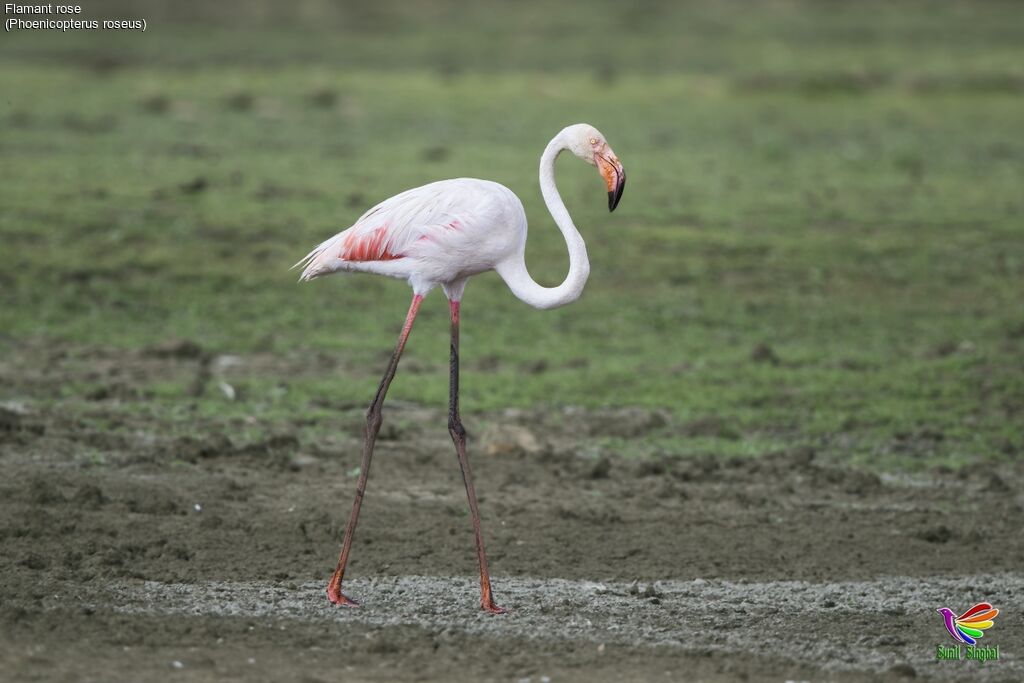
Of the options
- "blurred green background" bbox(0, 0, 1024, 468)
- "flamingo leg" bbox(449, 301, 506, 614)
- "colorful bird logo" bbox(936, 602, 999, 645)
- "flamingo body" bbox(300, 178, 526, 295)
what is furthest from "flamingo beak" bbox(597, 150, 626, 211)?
"blurred green background" bbox(0, 0, 1024, 468)

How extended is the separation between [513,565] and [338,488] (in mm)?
1523

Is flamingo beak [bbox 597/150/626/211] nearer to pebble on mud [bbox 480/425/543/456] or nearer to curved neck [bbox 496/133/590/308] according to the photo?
curved neck [bbox 496/133/590/308]

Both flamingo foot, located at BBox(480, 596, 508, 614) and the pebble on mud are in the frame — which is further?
the pebble on mud

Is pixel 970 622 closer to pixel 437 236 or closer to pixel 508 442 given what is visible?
pixel 437 236

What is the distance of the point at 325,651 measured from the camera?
5734mm

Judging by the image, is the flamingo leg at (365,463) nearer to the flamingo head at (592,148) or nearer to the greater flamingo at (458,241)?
the greater flamingo at (458,241)

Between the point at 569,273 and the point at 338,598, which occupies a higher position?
the point at 569,273

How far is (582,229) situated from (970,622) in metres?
8.79

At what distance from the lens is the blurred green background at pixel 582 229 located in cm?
1012

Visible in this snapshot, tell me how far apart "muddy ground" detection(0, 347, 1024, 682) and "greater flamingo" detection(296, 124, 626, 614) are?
0.66 metres

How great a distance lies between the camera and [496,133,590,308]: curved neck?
6.68 m

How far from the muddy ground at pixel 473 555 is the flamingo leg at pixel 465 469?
110mm

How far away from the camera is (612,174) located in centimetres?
673

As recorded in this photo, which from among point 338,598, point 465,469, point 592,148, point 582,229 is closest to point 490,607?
point 338,598
